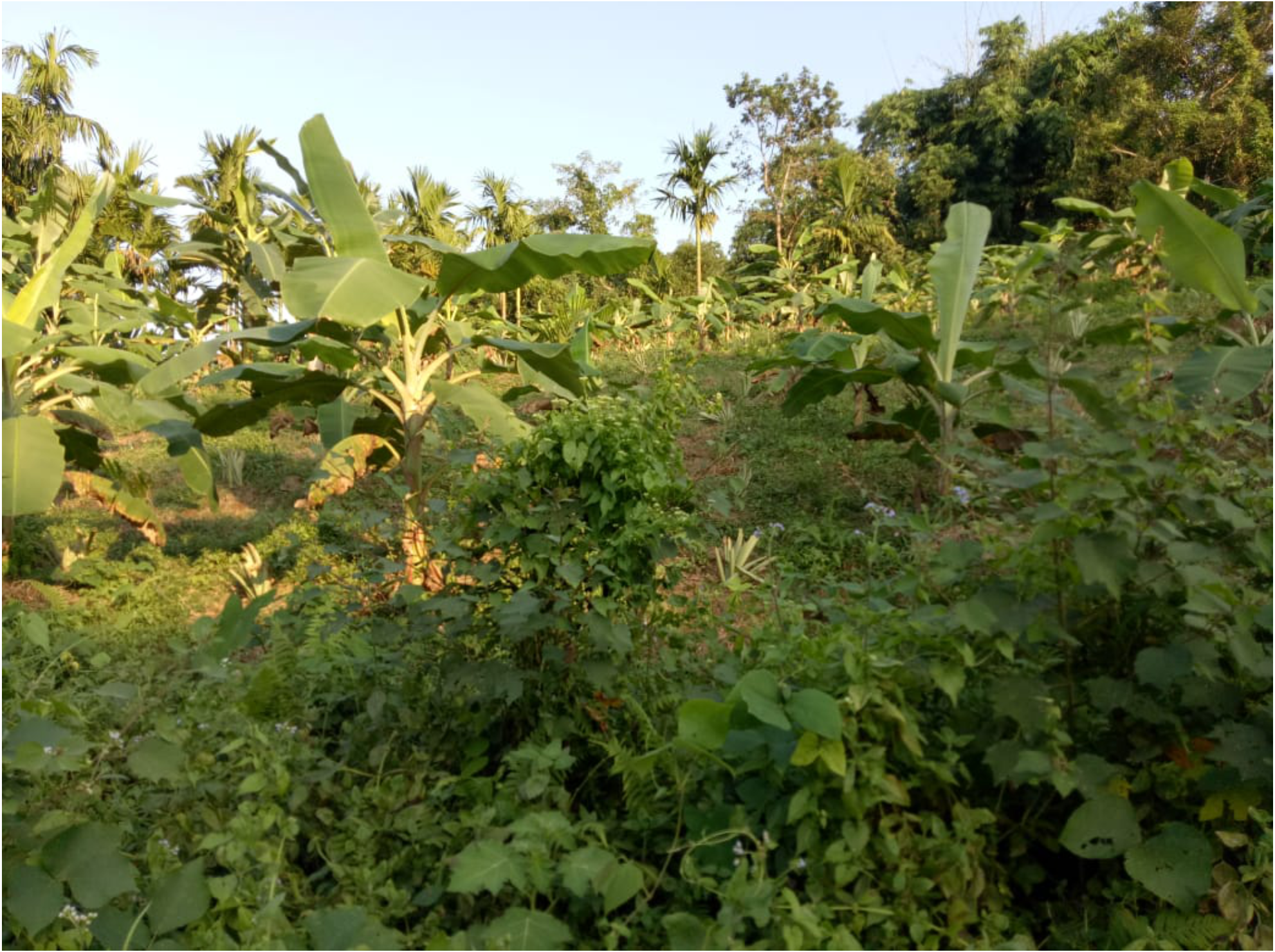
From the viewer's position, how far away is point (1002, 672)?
215 centimetres

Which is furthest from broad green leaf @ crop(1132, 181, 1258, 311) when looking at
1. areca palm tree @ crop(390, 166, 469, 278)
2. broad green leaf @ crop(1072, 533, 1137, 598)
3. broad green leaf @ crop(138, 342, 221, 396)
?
areca palm tree @ crop(390, 166, 469, 278)

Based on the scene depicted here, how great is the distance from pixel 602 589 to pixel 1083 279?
5.00ft

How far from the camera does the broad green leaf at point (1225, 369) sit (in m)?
2.96

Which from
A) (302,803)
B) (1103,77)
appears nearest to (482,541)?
(302,803)

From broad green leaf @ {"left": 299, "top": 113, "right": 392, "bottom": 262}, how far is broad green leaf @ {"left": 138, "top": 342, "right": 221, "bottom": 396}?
855 mm

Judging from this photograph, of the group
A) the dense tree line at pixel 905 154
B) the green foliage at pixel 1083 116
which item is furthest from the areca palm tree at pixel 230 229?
the green foliage at pixel 1083 116

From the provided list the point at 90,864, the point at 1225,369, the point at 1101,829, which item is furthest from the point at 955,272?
the point at 90,864

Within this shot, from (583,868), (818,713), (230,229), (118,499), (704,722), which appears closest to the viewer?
(818,713)

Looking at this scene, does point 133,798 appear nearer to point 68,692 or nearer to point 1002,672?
Answer: point 68,692

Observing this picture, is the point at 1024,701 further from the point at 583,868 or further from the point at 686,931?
the point at 583,868

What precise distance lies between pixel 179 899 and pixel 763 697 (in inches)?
53.8

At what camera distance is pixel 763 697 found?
197 centimetres

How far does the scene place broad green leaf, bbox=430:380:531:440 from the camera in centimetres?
466

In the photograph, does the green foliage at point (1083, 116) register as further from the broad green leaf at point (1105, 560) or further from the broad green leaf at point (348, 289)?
the broad green leaf at point (1105, 560)
